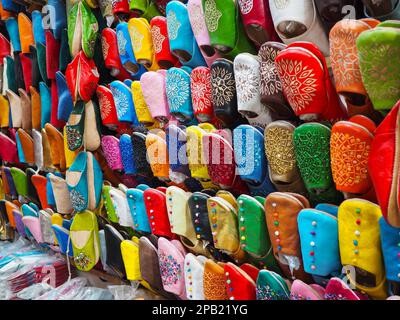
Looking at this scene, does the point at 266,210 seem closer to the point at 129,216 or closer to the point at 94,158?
the point at 129,216

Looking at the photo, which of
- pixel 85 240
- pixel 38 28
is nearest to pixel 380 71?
pixel 85 240

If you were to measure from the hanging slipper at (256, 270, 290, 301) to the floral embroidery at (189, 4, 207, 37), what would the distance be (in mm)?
575

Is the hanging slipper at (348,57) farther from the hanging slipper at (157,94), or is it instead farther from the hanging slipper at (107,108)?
the hanging slipper at (107,108)

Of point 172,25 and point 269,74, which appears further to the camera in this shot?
point 172,25

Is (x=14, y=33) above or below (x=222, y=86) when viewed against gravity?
above

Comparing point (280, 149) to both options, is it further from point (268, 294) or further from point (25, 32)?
point (25, 32)

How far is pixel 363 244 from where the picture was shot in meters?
0.85

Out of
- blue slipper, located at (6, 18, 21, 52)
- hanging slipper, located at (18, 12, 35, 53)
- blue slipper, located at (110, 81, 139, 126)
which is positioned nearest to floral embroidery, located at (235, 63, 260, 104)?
blue slipper, located at (110, 81, 139, 126)

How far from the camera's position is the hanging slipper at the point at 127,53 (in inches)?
55.1

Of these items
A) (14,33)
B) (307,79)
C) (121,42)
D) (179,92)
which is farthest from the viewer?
(14,33)

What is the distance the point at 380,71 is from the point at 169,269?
816 mm

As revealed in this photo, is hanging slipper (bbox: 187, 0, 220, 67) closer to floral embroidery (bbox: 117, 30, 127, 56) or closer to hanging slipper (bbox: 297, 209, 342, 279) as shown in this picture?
floral embroidery (bbox: 117, 30, 127, 56)

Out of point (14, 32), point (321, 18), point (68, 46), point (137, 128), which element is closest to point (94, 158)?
point (137, 128)

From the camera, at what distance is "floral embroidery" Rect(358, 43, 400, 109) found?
0.73 metres
